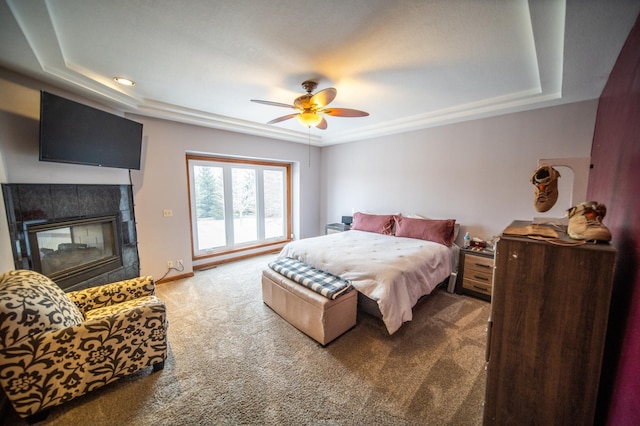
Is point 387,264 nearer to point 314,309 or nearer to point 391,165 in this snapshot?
point 314,309

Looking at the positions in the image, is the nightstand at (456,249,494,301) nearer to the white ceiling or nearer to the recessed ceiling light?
the white ceiling

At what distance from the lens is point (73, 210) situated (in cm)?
234

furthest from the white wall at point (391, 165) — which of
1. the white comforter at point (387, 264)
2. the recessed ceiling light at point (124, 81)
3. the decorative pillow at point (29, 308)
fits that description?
the white comforter at point (387, 264)

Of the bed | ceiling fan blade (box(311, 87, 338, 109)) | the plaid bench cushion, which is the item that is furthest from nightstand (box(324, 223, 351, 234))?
ceiling fan blade (box(311, 87, 338, 109))

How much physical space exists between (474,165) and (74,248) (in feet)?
16.3

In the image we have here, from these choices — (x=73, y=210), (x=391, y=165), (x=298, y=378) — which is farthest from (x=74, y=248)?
(x=391, y=165)

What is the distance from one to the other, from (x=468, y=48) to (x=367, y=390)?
2573 millimetres

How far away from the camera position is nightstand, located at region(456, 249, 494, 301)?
2.71m

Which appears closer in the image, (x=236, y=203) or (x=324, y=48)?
(x=324, y=48)

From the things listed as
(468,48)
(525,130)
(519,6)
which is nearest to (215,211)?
(468,48)

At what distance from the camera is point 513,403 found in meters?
1.08

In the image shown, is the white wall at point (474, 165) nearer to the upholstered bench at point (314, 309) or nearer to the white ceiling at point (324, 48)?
the white ceiling at point (324, 48)

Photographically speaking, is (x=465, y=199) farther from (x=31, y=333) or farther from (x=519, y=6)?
(x=31, y=333)

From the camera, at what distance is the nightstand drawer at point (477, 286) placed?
2.71 m
